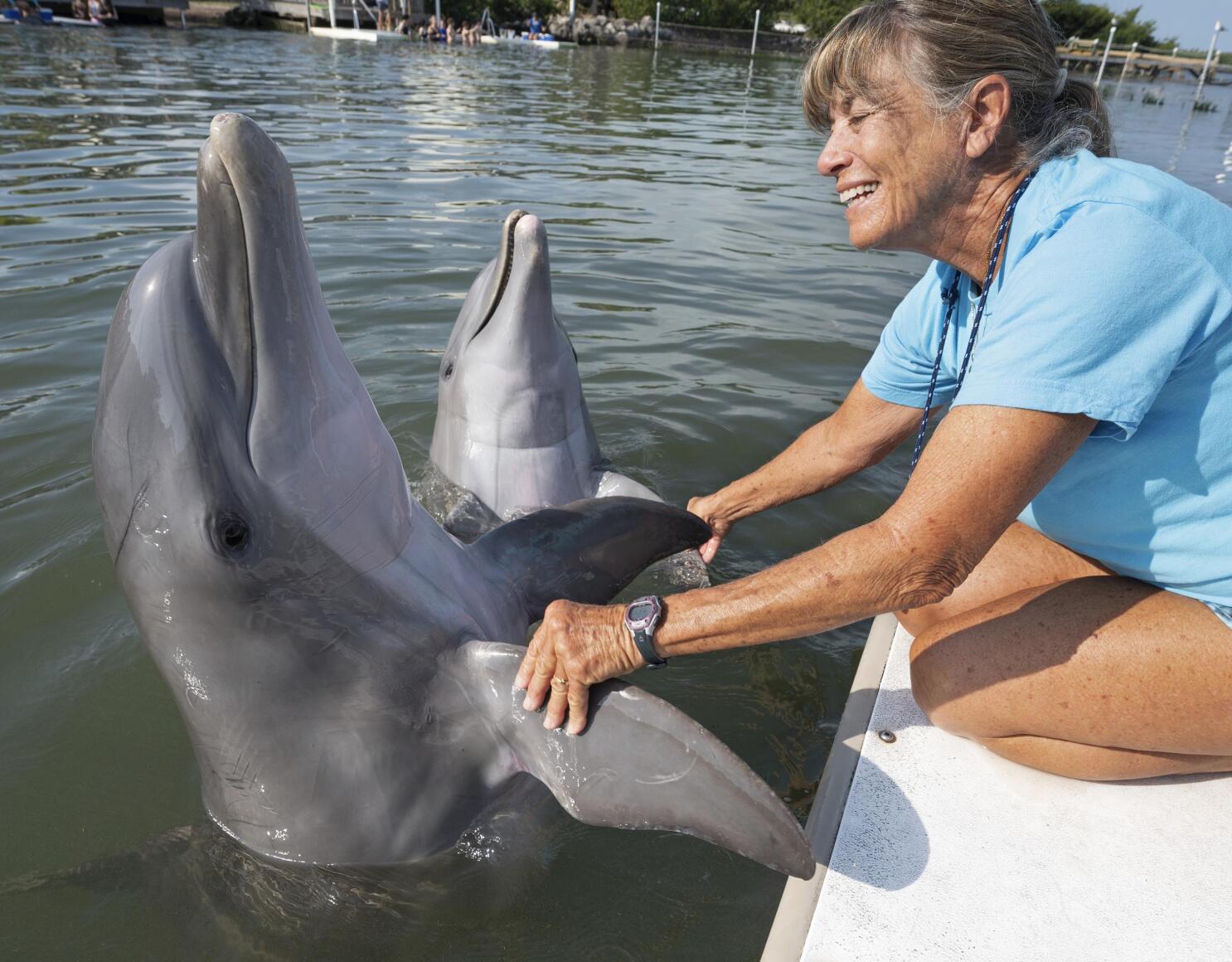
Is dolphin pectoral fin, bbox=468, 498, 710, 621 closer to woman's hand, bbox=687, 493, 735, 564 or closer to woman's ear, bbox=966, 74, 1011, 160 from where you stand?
woman's hand, bbox=687, 493, 735, 564

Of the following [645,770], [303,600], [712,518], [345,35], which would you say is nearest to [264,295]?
[303,600]

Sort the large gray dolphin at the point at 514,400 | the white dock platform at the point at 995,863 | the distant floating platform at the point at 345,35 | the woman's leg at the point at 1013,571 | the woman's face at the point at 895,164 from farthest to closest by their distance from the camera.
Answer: the distant floating platform at the point at 345,35
the large gray dolphin at the point at 514,400
the woman's leg at the point at 1013,571
the woman's face at the point at 895,164
the white dock platform at the point at 995,863

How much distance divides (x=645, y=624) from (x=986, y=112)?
5.85ft

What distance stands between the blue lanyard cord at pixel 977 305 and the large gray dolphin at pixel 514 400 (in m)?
1.67

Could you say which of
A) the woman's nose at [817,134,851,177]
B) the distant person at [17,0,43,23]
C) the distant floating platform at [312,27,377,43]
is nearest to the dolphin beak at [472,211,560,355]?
the woman's nose at [817,134,851,177]

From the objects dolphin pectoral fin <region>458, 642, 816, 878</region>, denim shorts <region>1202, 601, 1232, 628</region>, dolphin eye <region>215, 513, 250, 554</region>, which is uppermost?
dolphin eye <region>215, 513, 250, 554</region>

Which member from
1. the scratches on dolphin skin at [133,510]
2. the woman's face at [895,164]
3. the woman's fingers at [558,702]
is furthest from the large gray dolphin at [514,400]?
the scratches on dolphin skin at [133,510]

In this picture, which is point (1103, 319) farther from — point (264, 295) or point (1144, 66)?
point (1144, 66)

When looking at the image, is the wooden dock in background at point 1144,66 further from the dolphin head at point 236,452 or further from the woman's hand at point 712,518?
the dolphin head at point 236,452

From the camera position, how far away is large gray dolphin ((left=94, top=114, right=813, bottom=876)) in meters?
2.25

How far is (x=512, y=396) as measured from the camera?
4.75 meters

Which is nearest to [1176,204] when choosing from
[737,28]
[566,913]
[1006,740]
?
[1006,740]

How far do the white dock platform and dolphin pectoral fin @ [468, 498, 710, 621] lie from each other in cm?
102

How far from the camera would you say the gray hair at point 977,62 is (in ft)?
8.45
